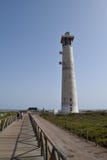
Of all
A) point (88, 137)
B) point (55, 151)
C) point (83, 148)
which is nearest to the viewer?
point (55, 151)

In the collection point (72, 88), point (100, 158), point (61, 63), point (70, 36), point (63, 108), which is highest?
point (70, 36)

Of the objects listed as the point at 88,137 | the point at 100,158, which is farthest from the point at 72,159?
the point at 88,137

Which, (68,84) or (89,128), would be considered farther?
(68,84)

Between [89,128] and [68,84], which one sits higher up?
[68,84]

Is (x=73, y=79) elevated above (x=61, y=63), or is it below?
below

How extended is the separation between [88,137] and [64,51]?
110ft

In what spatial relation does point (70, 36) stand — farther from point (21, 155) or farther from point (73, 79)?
point (21, 155)

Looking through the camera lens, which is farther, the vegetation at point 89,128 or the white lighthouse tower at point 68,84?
the white lighthouse tower at point 68,84

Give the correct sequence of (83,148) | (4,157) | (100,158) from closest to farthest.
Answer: (4,157) < (100,158) < (83,148)

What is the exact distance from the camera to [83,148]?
1403cm

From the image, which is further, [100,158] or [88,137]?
[88,137]

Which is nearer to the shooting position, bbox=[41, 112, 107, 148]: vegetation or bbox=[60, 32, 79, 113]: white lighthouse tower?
bbox=[41, 112, 107, 148]: vegetation

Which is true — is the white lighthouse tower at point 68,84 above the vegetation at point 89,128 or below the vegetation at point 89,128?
above

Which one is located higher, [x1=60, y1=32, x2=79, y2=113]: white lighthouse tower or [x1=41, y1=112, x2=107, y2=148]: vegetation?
[x1=60, y1=32, x2=79, y2=113]: white lighthouse tower
